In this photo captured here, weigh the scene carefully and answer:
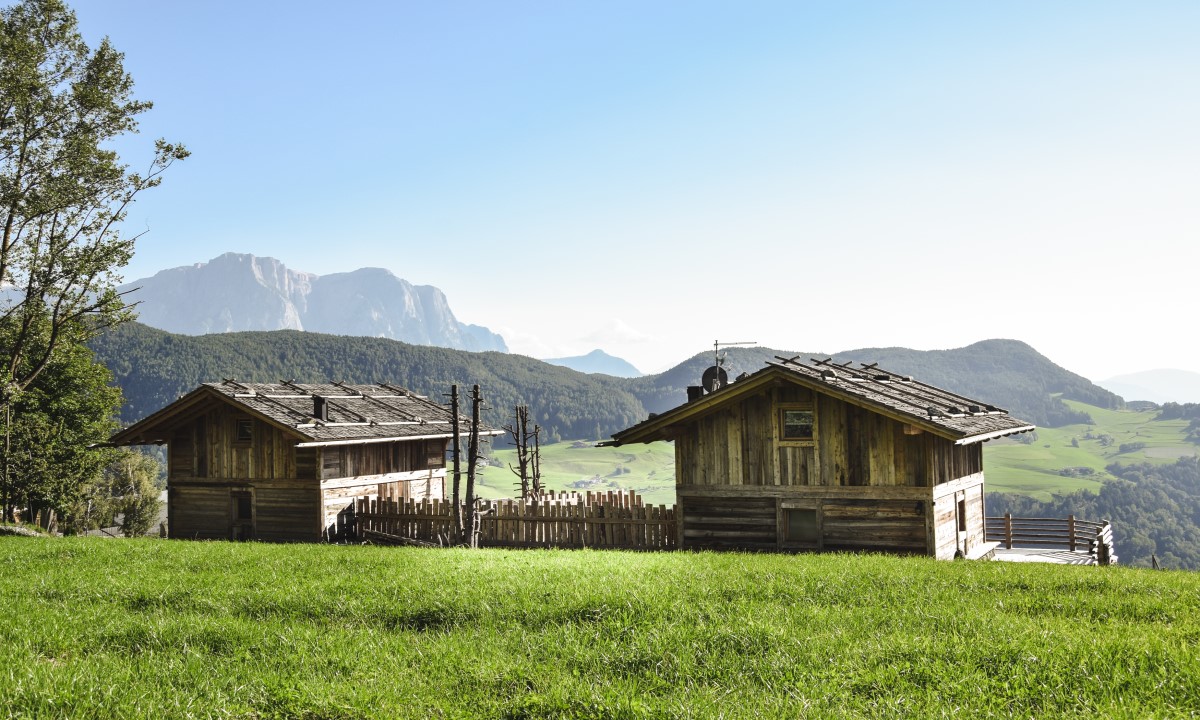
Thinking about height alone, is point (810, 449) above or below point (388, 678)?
above

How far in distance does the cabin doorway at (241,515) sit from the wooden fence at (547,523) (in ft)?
13.5

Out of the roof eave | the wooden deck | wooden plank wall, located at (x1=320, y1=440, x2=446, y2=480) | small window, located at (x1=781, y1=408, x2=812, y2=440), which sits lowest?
the wooden deck

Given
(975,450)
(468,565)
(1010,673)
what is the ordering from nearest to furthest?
(1010,673), (468,565), (975,450)

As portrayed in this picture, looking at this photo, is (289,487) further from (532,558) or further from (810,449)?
(810,449)

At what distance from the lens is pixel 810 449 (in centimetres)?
2417

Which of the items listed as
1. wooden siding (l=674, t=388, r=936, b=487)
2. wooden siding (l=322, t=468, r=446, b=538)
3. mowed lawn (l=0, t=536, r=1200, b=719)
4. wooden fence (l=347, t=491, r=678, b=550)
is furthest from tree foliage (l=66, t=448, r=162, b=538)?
mowed lawn (l=0, t=536, r=1200, b=719)

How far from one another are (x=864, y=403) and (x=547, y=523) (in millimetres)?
10445

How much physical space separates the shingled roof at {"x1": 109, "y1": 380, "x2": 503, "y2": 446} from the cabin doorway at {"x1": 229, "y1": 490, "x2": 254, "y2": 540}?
3500mm

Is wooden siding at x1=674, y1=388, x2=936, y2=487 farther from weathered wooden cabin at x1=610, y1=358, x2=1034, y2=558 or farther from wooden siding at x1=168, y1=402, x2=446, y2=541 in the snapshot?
wooden siding at x1=168, y1=402, x2=446, y2=541

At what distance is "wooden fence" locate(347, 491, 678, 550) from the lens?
2593 cm

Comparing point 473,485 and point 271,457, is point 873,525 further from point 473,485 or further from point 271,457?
point 271,457

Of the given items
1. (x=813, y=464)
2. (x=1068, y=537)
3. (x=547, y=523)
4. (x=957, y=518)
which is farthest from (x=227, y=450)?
(x=1068, y=537)

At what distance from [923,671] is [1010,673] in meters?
0.84

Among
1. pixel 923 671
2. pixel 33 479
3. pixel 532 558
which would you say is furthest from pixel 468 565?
pixel 33 479
